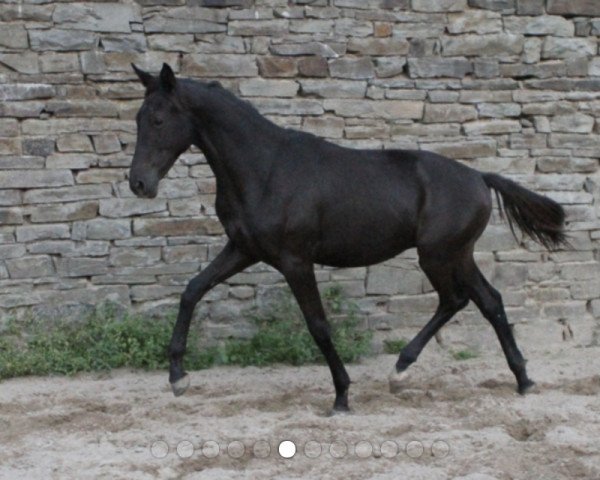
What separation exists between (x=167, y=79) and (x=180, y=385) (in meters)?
1.65

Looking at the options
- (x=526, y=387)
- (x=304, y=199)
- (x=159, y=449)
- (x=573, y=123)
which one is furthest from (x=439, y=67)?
(x=159, y=449)

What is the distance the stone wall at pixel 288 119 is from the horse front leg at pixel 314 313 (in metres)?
1.32

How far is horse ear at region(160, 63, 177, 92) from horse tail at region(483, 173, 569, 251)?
1.89 m

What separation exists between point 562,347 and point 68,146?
3637 millimetres

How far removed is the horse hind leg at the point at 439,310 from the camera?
576 cm

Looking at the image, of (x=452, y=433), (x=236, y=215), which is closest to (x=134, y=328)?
(x=236, y=215)

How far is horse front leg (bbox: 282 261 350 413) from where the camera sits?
5469 millimetres

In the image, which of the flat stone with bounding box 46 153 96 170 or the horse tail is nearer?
the horse tail

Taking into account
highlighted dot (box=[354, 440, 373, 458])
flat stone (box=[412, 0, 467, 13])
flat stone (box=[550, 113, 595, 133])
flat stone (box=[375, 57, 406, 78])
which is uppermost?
flat stone (box=[412, 0, 467, 13])

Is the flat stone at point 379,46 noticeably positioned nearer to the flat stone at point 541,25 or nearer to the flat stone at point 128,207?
the flat stone at point 541,25

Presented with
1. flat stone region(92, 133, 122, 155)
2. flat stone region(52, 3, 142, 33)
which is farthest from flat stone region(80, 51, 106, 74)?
flat stone region(92, 133, 122, 155)

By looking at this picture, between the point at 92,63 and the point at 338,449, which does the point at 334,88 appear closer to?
the point at 92,63

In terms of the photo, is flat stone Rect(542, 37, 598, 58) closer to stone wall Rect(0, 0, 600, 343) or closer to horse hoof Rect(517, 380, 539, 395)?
stone wall Rect(0, 0, 600, 343)

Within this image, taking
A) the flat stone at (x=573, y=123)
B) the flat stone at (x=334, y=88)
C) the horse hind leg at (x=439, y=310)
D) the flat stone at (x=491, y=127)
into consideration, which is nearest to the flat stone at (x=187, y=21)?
the flat stone at (x=334, y=88)
